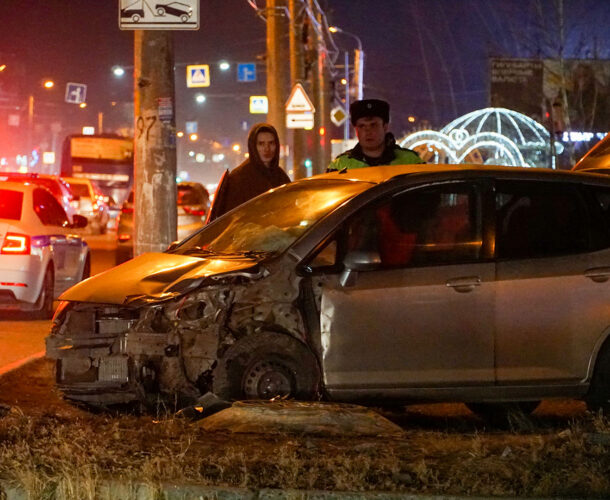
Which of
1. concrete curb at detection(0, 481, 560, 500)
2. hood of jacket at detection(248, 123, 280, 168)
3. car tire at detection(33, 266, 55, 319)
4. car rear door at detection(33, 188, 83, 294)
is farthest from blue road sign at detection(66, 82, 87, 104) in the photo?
concrete curb at detection(0, 481, 560, 500)

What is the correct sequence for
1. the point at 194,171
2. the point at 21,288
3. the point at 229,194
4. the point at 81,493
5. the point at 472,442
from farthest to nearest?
the point at 194,171
the point at 21,288
the point at 229,194
the point at 472,442
the point at 81,493

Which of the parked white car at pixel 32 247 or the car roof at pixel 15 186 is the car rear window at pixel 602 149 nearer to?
the parked white car at pixel 32 247

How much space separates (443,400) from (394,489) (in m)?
1.70

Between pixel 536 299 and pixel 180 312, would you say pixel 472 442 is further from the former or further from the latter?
pixel 180 312

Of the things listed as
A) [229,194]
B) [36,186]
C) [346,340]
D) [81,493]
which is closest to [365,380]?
[346,340]

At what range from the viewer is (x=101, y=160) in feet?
138

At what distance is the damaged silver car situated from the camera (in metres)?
6.05

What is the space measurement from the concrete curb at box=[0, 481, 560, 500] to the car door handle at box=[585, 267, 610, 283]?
220 centimetres

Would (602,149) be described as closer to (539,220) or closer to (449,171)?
(539,220)

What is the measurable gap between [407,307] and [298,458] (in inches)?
54.1

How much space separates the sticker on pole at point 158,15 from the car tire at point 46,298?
11.1 ft

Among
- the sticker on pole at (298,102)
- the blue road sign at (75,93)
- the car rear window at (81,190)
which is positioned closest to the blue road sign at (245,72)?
the car rear window at (81,190)

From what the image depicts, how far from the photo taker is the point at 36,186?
1244 centimetres

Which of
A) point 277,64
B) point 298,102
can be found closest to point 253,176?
point 298,102
